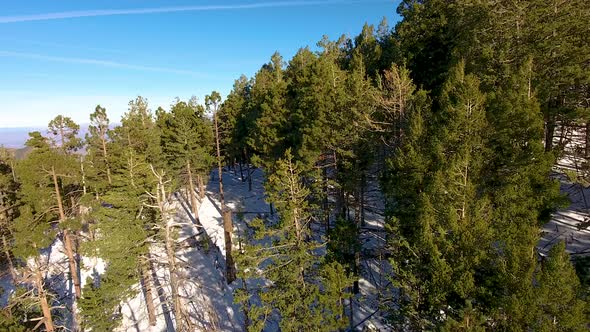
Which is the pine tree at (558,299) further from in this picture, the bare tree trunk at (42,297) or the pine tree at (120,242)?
the bare tree trunk at (42,297)

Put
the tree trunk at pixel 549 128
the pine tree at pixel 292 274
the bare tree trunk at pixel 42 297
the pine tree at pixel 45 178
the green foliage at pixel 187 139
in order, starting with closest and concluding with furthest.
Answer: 1. the bare tree trunk at pixel 42 297
2. the pine tree at pixel 292 274
3. the tree trunk at pixel 549 128
4. the pine tree at pixel 45 178
5. the green foliage at pixel 187 139

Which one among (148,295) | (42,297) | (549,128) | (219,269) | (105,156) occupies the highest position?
(549,128)

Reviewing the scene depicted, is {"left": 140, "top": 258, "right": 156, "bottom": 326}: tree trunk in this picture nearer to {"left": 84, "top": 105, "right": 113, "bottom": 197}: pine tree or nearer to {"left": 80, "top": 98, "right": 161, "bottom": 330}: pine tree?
{"left": 80, "top": 98, "right": 161, "bottom": 330}: pine tree

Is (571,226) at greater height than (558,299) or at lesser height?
lesser

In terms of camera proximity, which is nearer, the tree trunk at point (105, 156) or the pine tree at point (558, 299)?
the pine tree at point (558, 299)

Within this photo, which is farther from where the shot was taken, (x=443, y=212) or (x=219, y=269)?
(x=219, y=269)

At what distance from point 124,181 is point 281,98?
47.5ft

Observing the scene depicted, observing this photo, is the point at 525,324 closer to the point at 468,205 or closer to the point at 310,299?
the point at 468,205

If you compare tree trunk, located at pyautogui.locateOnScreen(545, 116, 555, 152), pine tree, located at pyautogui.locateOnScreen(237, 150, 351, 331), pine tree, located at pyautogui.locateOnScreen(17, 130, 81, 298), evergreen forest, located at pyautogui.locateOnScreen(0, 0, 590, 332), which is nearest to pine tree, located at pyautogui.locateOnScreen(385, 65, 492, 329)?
evergreen forest, located at pyautogui.locateOnScreen(0, 0, 590, 332)

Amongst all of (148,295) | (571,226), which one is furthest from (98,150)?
(571,226)

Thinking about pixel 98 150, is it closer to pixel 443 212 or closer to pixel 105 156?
pixel 105 156

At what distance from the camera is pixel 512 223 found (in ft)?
32.2

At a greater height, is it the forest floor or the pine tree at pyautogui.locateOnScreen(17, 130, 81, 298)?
the pine tree at pyautogui.locateOnScreen(17, 130, 81, 298)

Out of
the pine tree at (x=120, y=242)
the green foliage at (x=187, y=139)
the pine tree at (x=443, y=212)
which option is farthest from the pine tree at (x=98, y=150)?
the pine tree at (x=443, y=212)
